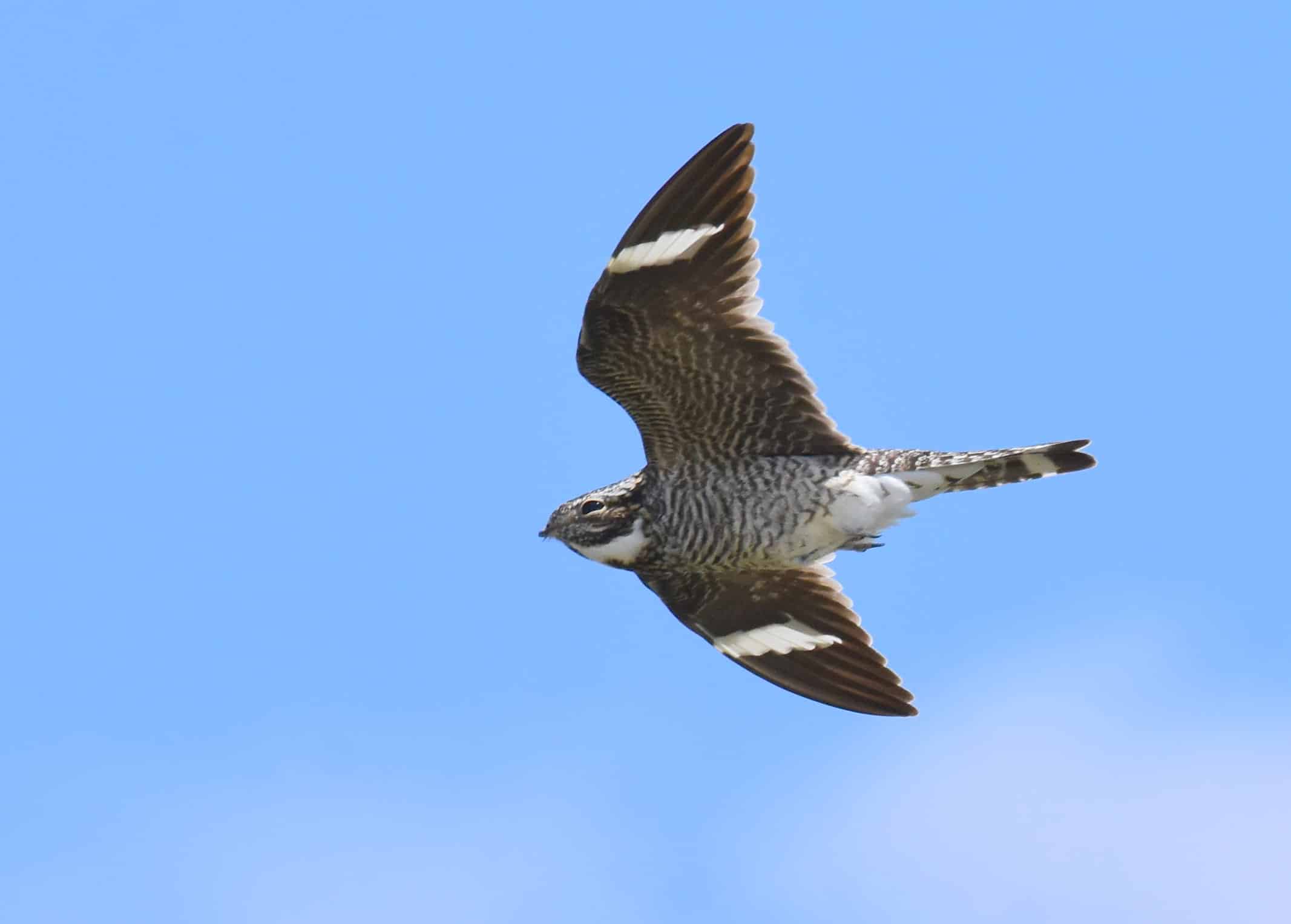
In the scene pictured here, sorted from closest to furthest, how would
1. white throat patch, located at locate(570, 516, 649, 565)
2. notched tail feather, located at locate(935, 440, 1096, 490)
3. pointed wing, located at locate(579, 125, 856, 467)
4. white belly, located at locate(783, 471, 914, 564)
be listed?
1. pointed wing, located at locate(579, 125, 856, 467)
2. notched tail feather, located at locate(935, 440, 1096, 490)
3. white belly, located at locate(783, 471, 914, 564)
4. white throat patch, located at locate(570, 516, 649, 565)

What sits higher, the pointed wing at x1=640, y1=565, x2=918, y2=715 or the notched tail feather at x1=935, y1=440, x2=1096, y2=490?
the notched tail feather at x1=935, y1=440, x2=1096, y2=490

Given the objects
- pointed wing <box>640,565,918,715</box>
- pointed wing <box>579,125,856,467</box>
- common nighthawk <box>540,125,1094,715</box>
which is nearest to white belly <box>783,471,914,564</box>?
common nighthawk <box>540,125,1094,715</box>

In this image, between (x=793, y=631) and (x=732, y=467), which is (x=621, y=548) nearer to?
(x=732, y=467)

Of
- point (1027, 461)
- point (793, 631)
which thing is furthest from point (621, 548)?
point (1027, 461)

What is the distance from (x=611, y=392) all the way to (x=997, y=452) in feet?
5.30

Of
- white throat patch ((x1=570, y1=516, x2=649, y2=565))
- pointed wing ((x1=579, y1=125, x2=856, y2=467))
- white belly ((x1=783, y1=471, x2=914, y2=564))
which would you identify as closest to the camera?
pointed wing ((x1=579, y1=125, x2=856, y2=467))

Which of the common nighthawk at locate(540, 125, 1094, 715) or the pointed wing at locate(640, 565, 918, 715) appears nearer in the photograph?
the common nighthawk at locate(540, 125, 1094, 715)

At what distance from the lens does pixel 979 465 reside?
819 centimetres

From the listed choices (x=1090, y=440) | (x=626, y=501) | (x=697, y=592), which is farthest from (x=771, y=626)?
(x=1090, y=440)

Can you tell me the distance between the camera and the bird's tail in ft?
26.5

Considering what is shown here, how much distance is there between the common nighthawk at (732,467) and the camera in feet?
26.1

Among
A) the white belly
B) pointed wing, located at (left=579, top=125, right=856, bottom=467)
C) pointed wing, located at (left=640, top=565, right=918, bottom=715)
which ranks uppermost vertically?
pointed wing, located at (left=579, top=125, right=856, bottom=467)

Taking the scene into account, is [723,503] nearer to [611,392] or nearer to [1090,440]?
[611,392]

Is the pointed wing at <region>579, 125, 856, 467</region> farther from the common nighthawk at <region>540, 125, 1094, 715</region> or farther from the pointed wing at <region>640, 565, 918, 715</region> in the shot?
the pointed wing at <region>640, 565, 918, 715</region>
